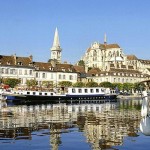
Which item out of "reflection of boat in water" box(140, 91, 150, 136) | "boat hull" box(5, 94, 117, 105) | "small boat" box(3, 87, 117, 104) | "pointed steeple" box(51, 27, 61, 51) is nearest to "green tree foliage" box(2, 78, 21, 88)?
"small boat" box(3, 87, 117, 104)

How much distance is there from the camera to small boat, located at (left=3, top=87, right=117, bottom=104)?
233 feet

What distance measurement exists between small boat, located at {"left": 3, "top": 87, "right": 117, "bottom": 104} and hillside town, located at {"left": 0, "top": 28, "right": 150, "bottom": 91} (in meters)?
25.5

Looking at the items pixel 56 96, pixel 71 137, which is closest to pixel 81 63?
pixel 56 96

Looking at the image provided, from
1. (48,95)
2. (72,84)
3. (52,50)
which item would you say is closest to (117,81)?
(72,84)

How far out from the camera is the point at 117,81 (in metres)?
143

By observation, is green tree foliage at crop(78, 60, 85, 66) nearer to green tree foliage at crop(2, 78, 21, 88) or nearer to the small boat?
green tree foliage at crop(2, 78, 21, 88)

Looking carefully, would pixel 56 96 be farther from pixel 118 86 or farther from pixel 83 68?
pixel 83 68

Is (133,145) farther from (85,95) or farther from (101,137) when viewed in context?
(85,95)

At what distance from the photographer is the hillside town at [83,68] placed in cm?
11219

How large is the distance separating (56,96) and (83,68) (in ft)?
222

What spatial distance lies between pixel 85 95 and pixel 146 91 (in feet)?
209

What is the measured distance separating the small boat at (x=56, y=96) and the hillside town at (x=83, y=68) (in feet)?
83.5

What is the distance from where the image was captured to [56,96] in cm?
7606

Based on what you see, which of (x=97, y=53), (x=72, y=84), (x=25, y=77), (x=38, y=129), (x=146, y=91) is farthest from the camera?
(x=97, y=53)
